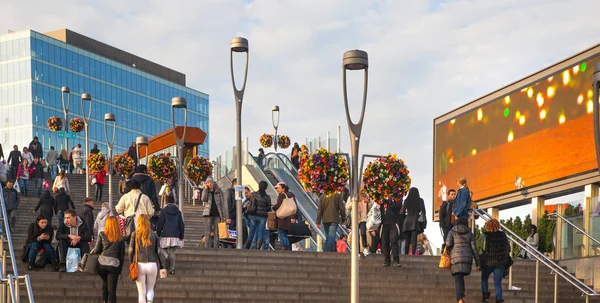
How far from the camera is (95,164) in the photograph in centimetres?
3681

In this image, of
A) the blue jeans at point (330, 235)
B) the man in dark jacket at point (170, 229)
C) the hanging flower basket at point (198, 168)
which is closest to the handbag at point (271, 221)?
the blue jeans at point (330, 235)

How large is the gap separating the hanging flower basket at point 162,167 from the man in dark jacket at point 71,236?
1372cm

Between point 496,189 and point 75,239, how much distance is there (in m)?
20.0

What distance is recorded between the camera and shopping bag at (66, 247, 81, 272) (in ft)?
60.7

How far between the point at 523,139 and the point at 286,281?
1748 cm

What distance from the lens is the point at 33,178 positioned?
109ft

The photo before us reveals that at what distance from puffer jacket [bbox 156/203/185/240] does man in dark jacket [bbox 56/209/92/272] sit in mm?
1388

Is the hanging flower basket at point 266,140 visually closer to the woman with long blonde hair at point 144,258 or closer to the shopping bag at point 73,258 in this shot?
the shopping bag at point 73,258

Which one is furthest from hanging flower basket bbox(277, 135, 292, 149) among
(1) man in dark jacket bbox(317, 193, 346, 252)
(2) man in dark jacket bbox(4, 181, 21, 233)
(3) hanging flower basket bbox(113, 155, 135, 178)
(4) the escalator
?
(1) man in dark jacket bbox(317, 193, 346, 252)

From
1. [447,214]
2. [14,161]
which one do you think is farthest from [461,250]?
[14,161]

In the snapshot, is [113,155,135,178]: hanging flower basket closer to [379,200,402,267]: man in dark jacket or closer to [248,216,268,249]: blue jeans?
[248,216,268,249]: blue jeans

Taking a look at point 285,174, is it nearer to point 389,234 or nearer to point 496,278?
point 389,234

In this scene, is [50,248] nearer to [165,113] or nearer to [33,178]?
[33,178]

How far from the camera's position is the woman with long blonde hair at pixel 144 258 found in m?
15.1
